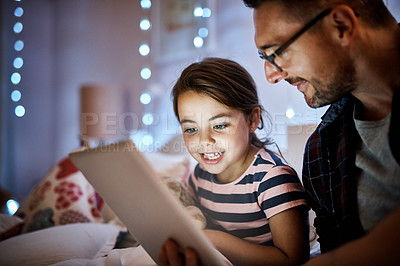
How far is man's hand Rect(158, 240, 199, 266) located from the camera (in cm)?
67

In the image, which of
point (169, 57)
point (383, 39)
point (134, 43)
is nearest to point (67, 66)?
point (134, 43)

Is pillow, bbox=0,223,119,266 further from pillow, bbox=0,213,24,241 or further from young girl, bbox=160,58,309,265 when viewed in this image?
young girl, bbox=160,58,309,265

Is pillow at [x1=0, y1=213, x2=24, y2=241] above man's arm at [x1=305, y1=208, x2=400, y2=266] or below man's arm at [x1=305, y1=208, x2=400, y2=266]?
below

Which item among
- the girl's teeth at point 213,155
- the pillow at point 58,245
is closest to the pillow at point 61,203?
the pillow at point 58,245

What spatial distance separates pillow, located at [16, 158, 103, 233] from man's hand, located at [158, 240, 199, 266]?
814mm

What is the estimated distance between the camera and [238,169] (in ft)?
3.45

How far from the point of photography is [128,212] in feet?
2.43

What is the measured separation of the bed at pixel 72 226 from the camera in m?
0.92

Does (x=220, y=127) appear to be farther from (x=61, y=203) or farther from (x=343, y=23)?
(x=61, y=203)

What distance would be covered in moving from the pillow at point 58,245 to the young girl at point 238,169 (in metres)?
0.38

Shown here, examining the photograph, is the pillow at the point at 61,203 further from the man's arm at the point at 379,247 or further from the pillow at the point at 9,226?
the man's arm at the point at 379,247

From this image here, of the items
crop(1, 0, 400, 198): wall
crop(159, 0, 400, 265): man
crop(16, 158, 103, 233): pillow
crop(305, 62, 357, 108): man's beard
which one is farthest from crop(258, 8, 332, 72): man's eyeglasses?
crop(1, 0, 400, 198): wall

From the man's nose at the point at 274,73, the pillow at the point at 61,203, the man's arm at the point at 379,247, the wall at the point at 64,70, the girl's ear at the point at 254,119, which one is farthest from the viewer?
the wall at the point at 64,70

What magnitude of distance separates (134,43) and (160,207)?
264 centimetres
